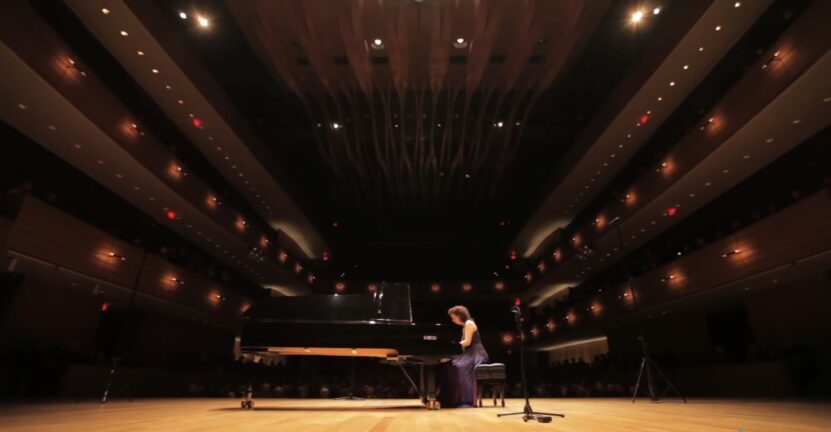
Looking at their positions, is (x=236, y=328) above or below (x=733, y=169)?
below

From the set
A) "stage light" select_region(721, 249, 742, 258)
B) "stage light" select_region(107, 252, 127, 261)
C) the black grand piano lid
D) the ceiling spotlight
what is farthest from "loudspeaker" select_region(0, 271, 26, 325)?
"stage light" select_region(721, 249, 742, 258)

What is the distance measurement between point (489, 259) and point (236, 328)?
10592 mm

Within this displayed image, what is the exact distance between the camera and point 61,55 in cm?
660

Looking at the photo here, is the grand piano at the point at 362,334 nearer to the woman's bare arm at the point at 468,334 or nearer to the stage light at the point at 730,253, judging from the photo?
the woman's bare arm at the point at 468,334

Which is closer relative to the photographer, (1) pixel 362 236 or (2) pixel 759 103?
(2) pixel 759 103

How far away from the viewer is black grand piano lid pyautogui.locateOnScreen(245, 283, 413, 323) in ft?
14.1

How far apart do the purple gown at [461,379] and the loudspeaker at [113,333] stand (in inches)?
379

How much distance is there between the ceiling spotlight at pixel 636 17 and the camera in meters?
7.54

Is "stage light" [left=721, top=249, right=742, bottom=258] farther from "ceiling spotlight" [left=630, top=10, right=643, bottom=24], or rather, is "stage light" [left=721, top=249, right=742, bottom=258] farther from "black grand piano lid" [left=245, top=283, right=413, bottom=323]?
"black grand piano lid" [left=245, top=283, right=413, bottom=323]

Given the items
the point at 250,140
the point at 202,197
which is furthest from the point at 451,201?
the point at 202,197

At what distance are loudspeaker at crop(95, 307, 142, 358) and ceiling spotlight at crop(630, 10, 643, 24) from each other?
532 inches

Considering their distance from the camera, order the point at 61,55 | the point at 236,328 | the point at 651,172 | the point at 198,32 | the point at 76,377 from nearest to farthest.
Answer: the point at 61,55 → the point at 76,377 → the point at 198,32 → the point at 651,172 → the point at 236,328

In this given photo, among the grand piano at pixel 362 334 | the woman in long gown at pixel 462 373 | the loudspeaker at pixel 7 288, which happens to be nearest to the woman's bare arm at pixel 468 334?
the woman in long gown at pixel 462 373

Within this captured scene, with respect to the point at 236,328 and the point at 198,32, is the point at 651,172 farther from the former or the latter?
the point at 236,328
